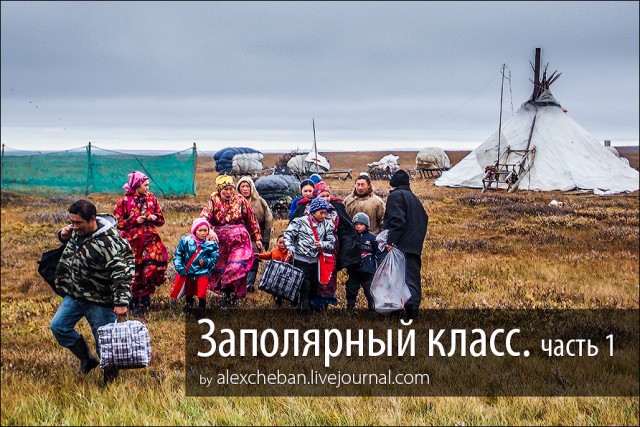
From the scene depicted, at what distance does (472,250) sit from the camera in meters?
13.8

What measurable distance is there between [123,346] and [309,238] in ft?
10.5

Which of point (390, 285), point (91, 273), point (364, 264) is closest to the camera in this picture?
point (91, 273)

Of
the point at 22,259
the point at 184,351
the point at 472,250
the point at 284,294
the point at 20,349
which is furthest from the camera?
the point at 22,259

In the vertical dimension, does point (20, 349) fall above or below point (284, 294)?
below

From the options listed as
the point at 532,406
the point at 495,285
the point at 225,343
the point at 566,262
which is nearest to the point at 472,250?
the point at 566,262

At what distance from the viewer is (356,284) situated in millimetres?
8977

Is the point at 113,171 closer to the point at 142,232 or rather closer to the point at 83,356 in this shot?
the point at 142,232

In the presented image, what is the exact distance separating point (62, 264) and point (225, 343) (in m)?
2.30

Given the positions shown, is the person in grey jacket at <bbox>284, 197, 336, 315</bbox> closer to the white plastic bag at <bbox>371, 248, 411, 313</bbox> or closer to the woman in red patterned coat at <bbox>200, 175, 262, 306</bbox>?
the white plastic bag at <bbox>371, 248, 411, 313</bbox>

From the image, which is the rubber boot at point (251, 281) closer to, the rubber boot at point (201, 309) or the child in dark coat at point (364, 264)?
the rubber boot at point (201, 309)

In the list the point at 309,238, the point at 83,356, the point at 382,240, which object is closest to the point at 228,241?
the point at 309,238

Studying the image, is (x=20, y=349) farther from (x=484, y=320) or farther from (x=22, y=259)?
(x=22, y=259)

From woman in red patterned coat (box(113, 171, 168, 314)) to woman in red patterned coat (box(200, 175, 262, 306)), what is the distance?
749 mm

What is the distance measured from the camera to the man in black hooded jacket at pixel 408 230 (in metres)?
8.24
